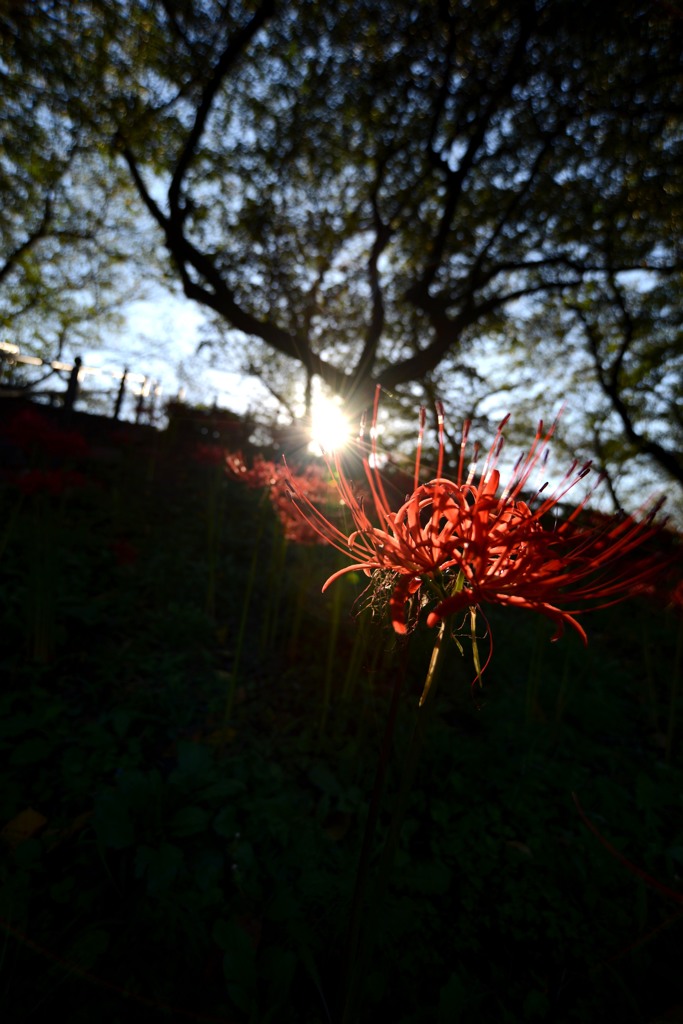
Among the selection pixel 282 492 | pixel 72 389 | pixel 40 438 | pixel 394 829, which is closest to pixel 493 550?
pixel 394 829

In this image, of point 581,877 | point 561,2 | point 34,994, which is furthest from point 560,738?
point 561,2

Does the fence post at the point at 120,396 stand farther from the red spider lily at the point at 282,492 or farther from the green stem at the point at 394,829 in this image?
the green stem at the point at 394,829

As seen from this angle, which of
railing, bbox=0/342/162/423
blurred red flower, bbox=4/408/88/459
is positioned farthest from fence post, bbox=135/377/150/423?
blurred red flower, bbox=4/408/88/459

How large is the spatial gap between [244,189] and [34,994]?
1029 cm

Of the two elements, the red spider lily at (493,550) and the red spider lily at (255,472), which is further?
the red spider lily at (255,472)

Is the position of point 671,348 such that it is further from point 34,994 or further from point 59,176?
point 59,176

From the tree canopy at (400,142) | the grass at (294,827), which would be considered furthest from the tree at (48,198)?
the grass at (294,827)

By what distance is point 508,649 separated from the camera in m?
4.16

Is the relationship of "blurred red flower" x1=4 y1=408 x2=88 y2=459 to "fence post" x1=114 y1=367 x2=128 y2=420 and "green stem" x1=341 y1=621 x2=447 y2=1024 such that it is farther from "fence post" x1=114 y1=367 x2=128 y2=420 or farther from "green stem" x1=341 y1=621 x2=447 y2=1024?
"fence post" x1=114 y1=367 x2=128 y2=420

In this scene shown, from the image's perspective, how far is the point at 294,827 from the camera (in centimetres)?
188

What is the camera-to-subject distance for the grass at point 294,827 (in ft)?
4.42

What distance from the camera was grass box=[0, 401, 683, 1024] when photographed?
4.42ft

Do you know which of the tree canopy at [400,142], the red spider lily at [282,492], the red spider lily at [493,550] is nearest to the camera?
the red spider lily at [493,550]

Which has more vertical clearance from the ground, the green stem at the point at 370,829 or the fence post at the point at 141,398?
the fence post at the point at 141,398
